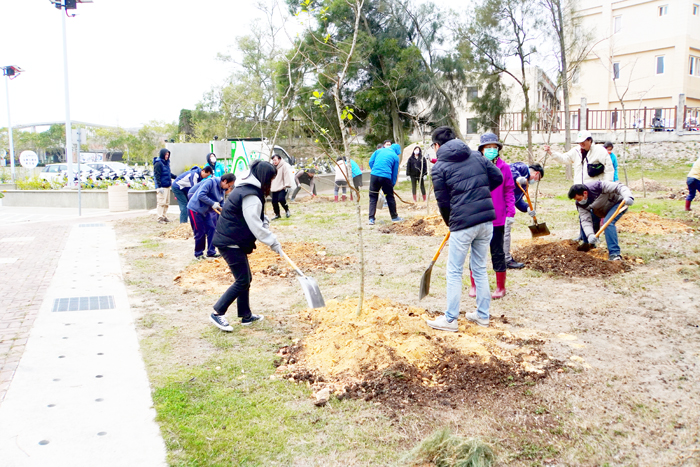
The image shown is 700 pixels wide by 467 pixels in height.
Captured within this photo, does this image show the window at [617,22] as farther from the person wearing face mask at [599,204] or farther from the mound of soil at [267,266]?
the mound of soil at [267,266]

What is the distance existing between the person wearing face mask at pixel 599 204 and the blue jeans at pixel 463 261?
291 cm

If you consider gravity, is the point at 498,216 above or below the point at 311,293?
above

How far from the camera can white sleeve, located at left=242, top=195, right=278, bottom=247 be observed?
4.91 m

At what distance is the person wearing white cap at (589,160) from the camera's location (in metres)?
7.68

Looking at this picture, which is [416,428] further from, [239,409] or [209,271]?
[209,271]

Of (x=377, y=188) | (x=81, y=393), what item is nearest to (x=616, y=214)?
(x=377, y=188)

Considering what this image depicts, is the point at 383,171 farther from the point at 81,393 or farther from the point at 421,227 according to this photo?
the point at 81,393

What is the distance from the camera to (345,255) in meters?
8.73

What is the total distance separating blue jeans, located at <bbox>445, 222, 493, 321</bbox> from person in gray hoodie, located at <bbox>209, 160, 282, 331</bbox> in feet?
4.94

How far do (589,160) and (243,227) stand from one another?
5.06 meters

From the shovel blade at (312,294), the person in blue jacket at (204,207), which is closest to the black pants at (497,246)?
the shovel blade at (312,294)

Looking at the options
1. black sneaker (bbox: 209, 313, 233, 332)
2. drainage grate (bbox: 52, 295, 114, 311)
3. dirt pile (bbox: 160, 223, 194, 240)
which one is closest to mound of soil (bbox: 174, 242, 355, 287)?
drainage grate (bbox: 52, 295, 114, 311)

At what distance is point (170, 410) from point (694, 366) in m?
3.62

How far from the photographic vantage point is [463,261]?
4.93 m
